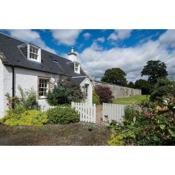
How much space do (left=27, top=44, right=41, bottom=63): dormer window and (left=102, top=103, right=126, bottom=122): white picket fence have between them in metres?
6.70

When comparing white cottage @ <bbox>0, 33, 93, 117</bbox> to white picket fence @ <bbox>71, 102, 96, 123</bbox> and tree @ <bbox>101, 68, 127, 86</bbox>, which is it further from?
tree @ <bbox>101, 68, 127, 86</bbox>

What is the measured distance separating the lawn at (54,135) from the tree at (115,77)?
54.6 metres

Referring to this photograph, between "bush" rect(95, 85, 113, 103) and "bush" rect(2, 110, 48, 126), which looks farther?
"bush" rect(95, 85, 113, 103)

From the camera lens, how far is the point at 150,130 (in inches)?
192

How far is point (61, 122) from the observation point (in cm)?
853

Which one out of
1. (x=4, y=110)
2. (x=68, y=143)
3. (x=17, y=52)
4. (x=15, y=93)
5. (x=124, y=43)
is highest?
(x=124, y=43)

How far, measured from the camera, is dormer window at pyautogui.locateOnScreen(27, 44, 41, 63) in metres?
11.9

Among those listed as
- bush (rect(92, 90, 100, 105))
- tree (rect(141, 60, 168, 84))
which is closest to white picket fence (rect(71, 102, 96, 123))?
bush (rect(92, 90, 100, 105))

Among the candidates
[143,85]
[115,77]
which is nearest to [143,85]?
[143,85]
